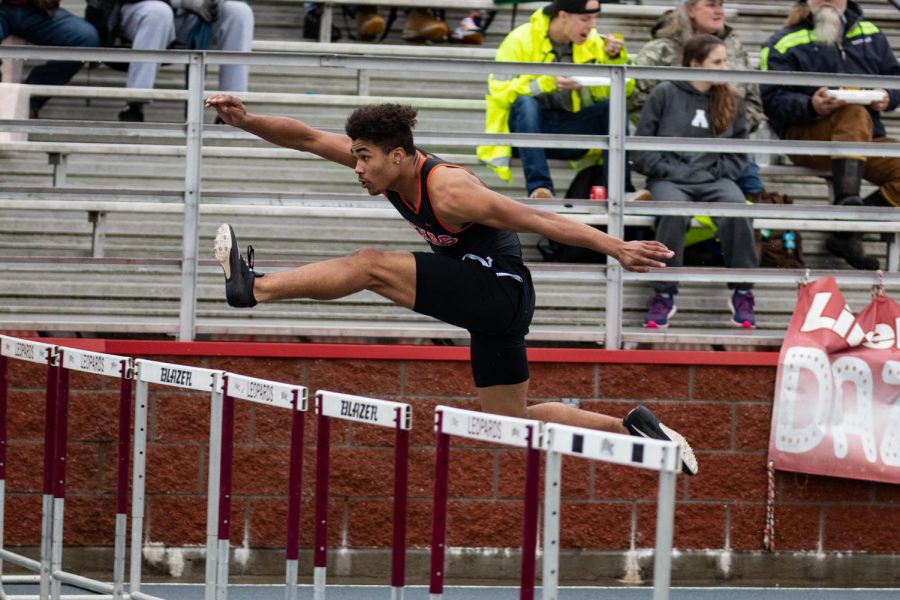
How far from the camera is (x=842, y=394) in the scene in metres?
8.50

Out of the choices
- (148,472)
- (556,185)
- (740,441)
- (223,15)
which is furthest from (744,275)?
(223,15)

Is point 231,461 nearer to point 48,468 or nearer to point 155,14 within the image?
point 48,468

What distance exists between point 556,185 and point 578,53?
3.13 ft

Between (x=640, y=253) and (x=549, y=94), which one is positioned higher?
(x=549, y=94)

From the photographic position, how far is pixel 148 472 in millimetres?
8328

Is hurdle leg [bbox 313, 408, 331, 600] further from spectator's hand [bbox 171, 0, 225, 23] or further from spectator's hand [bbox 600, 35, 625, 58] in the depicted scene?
spectator's hand [bbox 171, 0, 225, 23]

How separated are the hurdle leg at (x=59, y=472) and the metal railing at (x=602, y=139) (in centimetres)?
169

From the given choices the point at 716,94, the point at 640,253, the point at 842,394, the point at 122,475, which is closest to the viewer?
the point at 640,253

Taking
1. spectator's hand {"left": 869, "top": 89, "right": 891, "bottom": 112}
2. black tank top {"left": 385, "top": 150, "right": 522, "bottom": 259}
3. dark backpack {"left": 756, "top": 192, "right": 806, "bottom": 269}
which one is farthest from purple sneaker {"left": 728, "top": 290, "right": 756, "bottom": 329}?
black tank top {"left": 385, "top": 150, "right": 522, "bottom": 259}

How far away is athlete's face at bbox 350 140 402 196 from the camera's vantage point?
6.55m

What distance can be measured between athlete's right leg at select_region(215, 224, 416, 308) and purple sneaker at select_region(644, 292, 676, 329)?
280 centimetres

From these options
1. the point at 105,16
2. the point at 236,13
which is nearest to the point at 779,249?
the point at 236,13

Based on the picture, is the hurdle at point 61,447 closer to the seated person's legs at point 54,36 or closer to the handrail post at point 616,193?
the handrail post at point 616,193

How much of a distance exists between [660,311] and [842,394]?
124cm
